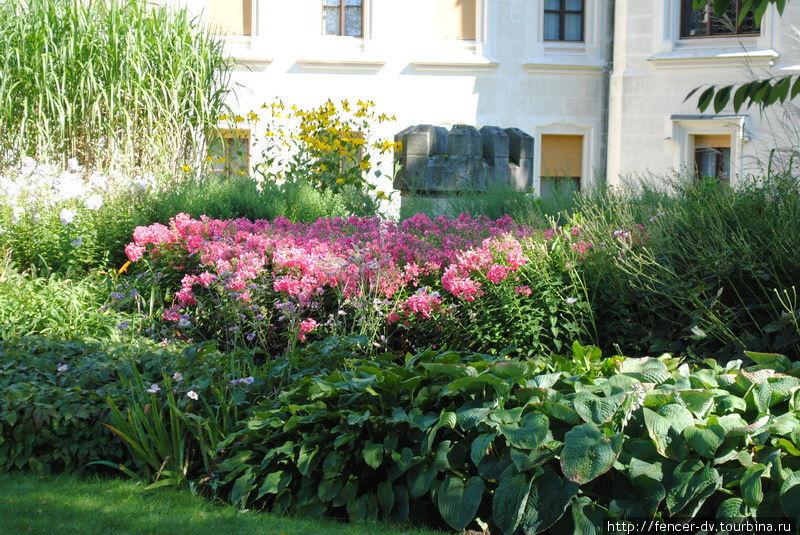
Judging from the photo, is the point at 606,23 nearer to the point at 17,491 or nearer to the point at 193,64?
the point at 193,64

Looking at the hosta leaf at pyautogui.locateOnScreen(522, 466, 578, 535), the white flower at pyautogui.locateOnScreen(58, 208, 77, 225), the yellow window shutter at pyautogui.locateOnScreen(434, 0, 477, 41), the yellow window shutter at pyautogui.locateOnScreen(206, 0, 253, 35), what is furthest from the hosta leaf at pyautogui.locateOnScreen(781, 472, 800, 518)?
the yellow window shutter at pyautogui.locateOnScreen(206, 0, 253, 35)

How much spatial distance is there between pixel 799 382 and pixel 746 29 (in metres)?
15.1

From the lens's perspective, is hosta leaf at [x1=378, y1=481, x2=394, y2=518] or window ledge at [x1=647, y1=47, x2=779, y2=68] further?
window ledge at [x1=647, y1=47, x2=779, y2=68]

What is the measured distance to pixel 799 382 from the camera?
3502mm

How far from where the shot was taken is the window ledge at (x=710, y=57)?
16641 millimetres

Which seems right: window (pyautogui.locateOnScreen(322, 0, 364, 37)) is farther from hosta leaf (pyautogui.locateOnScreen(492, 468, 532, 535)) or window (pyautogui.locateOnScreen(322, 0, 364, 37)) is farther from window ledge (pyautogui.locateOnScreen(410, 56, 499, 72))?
hosta leaf (pyautogui.locateOnScreen(492, 468, 532, 535))

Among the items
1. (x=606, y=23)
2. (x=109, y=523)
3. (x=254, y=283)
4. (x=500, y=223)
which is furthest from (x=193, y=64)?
(x=606, y=23)

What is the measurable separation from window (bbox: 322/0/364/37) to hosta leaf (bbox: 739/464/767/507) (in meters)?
16.4

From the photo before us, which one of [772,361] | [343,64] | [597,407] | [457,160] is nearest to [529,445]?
[597,407]

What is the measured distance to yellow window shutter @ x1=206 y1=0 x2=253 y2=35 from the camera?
723 inches

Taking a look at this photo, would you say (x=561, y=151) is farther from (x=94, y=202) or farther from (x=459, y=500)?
(x=459, y=500)

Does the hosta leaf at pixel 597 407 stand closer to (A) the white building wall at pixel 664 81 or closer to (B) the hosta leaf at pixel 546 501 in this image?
(B) the hosta leaf at pixel 546 501

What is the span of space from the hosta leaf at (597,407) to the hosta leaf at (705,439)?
0.79 ft

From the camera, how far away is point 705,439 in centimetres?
311
